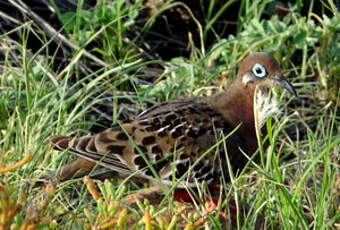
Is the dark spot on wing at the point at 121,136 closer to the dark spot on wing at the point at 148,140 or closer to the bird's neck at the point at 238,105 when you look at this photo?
the dark spot on wing at the point at 148,140

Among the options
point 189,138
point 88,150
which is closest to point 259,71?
point 189,138

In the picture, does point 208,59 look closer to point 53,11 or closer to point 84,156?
point 53,11

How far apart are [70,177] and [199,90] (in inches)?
45.6

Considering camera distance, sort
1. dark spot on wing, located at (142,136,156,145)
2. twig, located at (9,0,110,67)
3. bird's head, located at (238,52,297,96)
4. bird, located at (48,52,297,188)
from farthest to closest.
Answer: twig, located at (9,0,110,67) < bird's head, located at (238,52,297,96) < dark spot on wing, located at (142,136,156,145) < bird, located at (48,52,297,188)

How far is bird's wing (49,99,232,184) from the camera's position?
4477 mm

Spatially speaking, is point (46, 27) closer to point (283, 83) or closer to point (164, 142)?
point (164, 142)

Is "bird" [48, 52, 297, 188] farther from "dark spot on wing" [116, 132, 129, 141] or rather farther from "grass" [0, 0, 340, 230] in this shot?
"grass" [0, 0, 340, 230]

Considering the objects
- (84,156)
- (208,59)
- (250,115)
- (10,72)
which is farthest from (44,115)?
(208,59)

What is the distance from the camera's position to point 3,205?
2.37 meters

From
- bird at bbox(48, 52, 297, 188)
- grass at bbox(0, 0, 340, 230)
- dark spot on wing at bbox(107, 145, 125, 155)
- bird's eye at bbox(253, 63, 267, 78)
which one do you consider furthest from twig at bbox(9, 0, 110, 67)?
dark spot on wing at bbox(107, 145, 125, 155)

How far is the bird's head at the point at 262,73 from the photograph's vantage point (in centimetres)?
486

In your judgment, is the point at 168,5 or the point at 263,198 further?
the point at 168,5

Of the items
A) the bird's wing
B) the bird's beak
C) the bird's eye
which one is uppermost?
the bird's eye

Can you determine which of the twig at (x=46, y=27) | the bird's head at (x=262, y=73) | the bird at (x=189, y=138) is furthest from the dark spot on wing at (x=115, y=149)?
the twig at (x=46, y=27)
